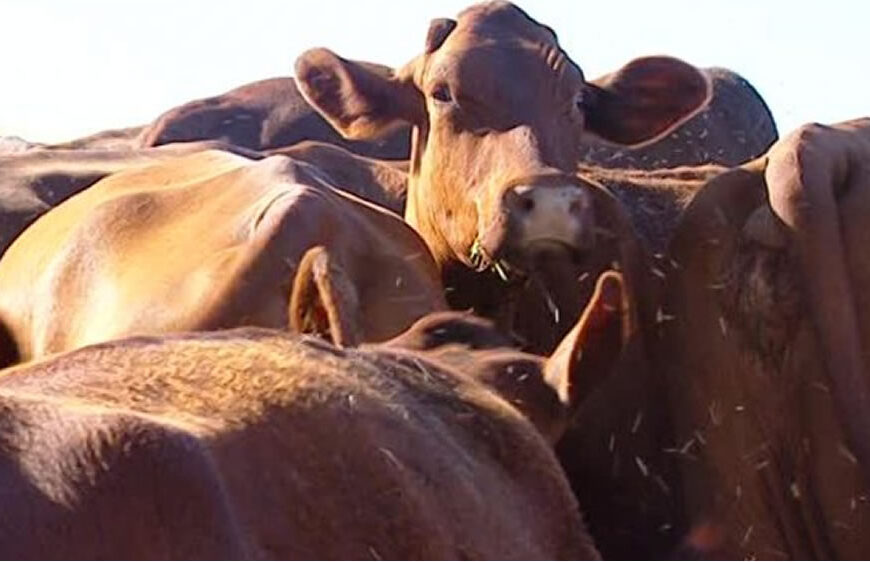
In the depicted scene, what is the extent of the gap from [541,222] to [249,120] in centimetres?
995

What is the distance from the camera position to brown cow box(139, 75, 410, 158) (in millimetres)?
15781

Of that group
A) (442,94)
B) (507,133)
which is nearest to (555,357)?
(507,133)

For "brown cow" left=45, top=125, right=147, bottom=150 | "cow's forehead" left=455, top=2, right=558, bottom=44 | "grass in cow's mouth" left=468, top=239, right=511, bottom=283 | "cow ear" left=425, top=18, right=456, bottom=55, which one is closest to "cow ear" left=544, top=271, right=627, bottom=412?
"grass in cow's mouth" left=468, top=239, right=511, bottom=283

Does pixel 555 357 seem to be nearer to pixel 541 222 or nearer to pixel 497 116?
pixel 541 222

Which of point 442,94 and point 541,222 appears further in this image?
point 442,94

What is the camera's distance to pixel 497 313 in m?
7.74

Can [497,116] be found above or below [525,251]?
above

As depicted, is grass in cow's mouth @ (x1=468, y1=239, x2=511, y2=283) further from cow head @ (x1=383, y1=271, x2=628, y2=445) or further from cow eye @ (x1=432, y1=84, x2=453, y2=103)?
cow head @ (x1=383, y1=271, x2=628, y2=445)

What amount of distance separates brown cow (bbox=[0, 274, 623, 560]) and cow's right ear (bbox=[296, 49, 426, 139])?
3613 mm

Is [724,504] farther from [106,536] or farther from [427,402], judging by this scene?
[106,536]

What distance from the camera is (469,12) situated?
8.38m

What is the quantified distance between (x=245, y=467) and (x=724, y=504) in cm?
383

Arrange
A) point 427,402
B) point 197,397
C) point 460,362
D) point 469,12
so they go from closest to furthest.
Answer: point 197,397
point 427,402
point 460,362
point 469,12

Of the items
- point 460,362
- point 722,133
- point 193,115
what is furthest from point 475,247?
point 193,115
